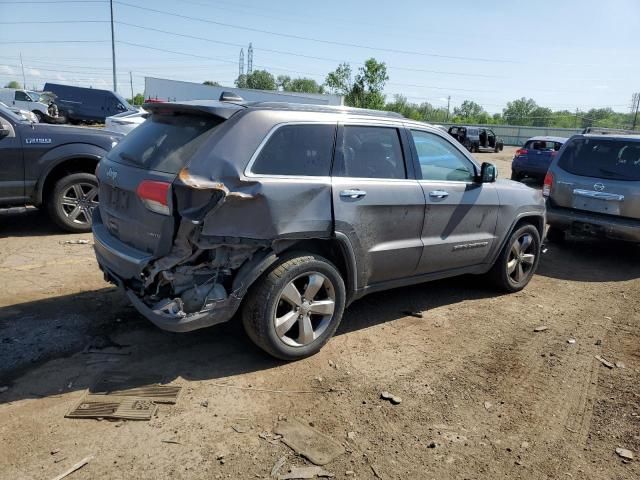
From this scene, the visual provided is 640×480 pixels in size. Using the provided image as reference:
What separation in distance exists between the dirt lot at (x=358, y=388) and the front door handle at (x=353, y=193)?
1.20 meters

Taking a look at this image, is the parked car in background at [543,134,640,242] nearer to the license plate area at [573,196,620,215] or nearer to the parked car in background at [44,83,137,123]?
the license plate area at [573,196,620,215]

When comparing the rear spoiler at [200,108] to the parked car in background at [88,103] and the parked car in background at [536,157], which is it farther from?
the parked car in background at [88,103]

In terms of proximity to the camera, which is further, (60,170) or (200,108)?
(60,170)

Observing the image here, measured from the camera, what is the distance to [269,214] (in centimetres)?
346

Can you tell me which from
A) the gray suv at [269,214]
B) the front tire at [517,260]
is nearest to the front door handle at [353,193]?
the gray suv at [269,214]

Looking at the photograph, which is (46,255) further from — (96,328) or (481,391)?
(481,391)

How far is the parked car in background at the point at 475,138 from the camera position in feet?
108

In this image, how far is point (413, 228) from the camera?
436 cm

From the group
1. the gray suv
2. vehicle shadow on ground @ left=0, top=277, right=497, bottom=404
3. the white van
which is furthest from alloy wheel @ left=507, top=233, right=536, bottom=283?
the white van

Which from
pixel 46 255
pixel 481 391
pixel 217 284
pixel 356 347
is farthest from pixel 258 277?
pixel 46 255

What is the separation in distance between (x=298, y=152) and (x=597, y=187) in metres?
4.92

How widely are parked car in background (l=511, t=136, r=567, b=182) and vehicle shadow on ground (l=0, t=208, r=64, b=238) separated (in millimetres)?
14425

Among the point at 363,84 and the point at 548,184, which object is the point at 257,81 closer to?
the point at 363,84

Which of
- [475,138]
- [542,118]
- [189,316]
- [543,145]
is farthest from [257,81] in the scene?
[189,316]
